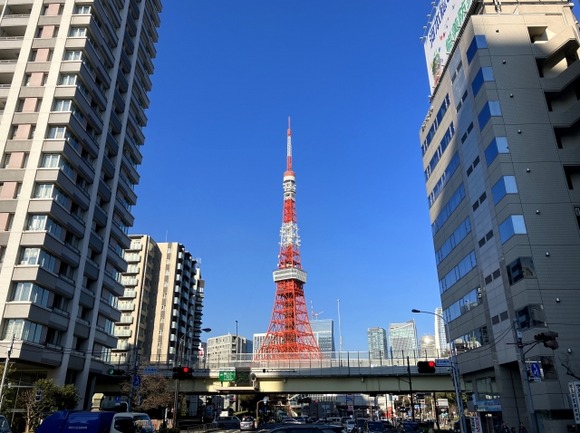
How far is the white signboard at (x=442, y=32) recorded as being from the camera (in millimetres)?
49000

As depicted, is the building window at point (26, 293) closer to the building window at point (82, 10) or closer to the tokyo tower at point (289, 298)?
the building window at point (82, 10)

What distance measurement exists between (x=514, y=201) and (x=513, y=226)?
2.06m

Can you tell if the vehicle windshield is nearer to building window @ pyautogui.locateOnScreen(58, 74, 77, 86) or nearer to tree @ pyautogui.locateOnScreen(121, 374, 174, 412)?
tree @ pyautogui.locateOnScreen(121, 374, 174, 412)

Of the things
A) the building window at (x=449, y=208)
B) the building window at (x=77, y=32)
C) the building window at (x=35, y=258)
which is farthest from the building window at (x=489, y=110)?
the building window at (x=77, y=32)

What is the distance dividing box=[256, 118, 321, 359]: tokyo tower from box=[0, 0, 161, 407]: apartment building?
40.8m

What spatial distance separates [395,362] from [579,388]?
25986 millimetres

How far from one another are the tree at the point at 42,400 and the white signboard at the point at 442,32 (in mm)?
50679

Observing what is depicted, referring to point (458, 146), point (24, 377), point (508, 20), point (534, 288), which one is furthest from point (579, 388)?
point (24, 377)

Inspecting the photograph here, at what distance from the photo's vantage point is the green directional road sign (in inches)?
1921

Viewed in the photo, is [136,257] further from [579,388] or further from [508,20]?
[579,388]

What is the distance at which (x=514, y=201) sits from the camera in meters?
36.5

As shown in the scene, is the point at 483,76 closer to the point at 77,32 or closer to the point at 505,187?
the point at 505,187

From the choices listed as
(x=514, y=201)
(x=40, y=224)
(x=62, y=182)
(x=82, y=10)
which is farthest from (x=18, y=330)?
(x=514, y=201)

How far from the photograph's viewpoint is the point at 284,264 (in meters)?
106
